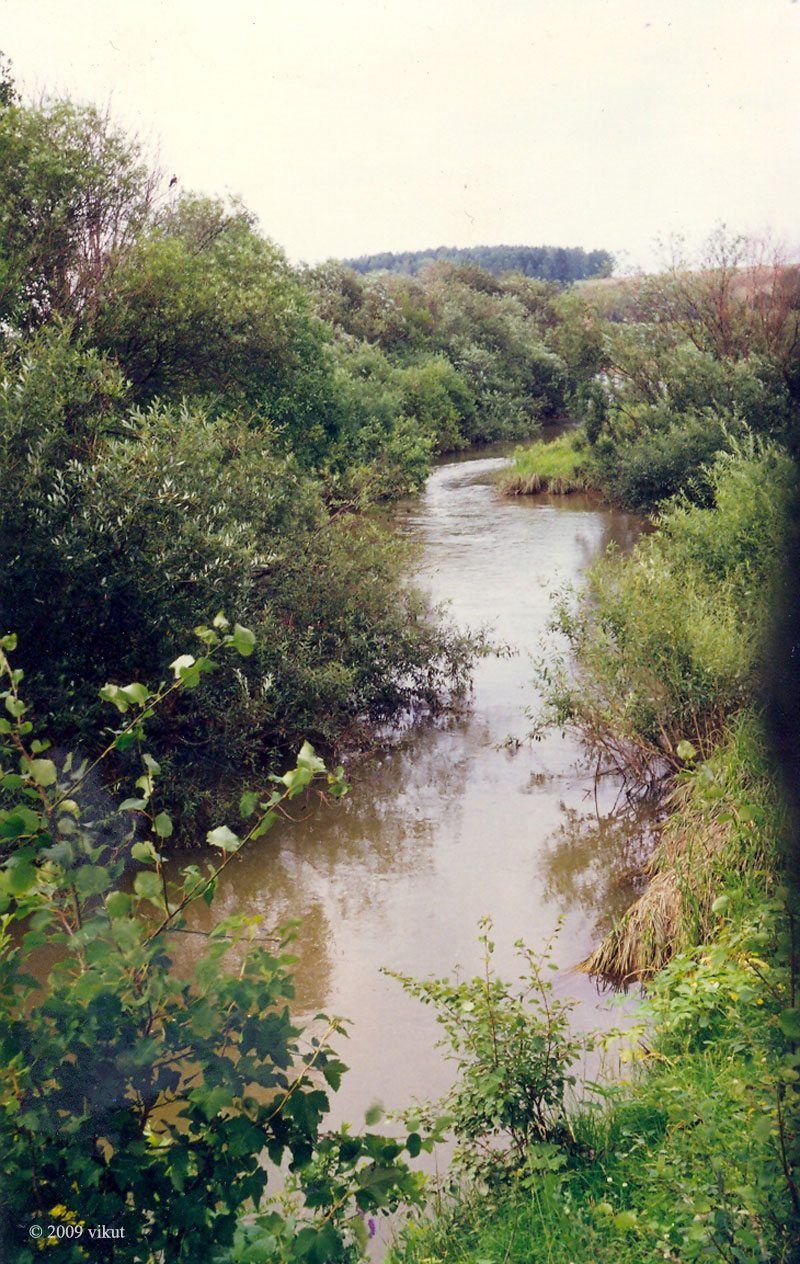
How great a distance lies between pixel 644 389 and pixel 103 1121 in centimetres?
2015

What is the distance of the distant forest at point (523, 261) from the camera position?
2333 centimetres

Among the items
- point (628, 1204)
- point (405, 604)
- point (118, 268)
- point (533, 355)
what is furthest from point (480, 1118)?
point (533, 355)

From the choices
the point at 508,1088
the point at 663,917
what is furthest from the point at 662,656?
the point at 508,1088

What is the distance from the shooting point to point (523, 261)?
1164 inches

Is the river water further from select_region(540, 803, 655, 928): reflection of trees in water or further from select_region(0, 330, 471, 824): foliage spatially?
select_region(0, 330, 471, 824): foliage

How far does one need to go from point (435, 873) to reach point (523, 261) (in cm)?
2601

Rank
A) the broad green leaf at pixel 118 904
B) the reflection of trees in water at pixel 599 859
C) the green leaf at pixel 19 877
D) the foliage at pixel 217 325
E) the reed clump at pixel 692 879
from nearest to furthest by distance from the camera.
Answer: the green leaf at pixel 19 877 → the broad green leaf at pixel 118 904 → the reed clump at pixel 692 879 → the reflection of trees in water at pixel 599 859 → the foliage at pixel 217 325

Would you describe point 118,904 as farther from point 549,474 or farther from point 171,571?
point 549,474

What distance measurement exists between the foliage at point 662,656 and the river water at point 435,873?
0.71 metres

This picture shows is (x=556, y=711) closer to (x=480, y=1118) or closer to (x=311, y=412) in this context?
(x=480, y=1118)

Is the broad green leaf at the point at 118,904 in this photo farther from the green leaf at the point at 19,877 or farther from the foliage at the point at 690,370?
the foliage at the point at 690,370

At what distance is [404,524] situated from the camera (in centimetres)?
1948

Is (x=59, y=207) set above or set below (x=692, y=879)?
above

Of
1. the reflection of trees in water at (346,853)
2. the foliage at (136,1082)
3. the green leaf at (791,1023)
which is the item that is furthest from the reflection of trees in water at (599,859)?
the foliage at (136,1082)
